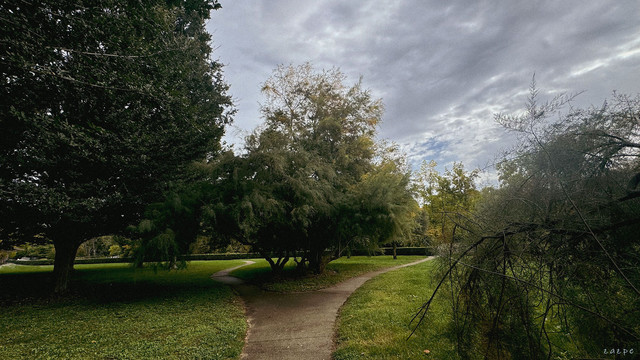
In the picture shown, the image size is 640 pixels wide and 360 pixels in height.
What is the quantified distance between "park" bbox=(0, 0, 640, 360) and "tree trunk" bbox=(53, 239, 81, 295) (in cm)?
10

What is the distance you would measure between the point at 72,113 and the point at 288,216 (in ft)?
26.3

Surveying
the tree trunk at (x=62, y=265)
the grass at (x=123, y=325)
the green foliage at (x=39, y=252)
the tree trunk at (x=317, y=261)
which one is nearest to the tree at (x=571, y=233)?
the grass at (x=123, y=325)

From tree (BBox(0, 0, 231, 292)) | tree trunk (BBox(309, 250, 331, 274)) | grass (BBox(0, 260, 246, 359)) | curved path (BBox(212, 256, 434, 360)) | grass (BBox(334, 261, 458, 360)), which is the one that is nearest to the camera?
grass (BBox(334, 261, 458, 360))

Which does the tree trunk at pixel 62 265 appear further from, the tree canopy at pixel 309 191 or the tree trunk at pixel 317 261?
the tree trunk at pixel 317 261

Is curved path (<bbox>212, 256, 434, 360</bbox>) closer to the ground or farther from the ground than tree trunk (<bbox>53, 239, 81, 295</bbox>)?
closer to the ground

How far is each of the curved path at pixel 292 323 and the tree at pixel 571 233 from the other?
210 centimetres

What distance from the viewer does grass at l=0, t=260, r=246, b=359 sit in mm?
5660

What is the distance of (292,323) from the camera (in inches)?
288

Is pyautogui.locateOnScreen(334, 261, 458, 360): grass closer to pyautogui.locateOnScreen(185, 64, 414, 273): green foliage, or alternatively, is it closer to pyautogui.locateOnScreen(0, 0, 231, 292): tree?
pyautogui.locateOnScreen(185, 64, 414, 273): green foliage

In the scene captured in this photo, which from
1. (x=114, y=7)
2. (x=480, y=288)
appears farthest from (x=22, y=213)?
(x=480, y=288)

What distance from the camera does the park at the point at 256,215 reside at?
2514 millimetres

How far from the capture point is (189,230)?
35.1ft

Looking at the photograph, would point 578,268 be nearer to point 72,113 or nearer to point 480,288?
point 480,288

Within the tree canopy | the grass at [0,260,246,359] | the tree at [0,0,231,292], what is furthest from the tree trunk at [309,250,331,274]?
the tree at [0,0,231,292]
